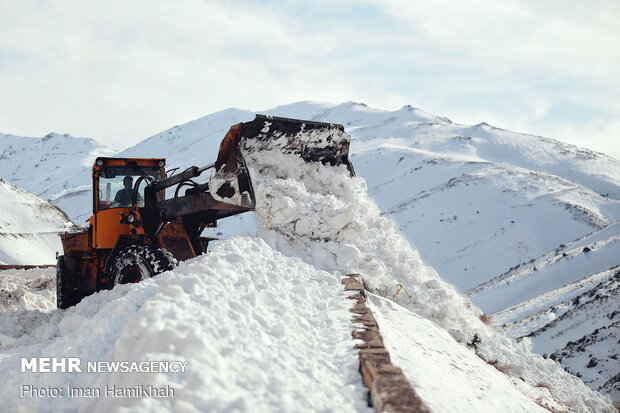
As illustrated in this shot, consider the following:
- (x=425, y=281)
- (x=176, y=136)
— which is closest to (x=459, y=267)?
(x=425, y=281)

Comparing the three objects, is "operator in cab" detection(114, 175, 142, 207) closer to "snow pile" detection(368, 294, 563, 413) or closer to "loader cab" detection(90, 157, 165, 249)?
"loader cab" detection(90, 157, 165, 249)

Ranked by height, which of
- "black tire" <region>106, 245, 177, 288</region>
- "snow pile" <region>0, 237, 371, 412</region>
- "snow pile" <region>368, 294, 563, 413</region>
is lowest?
"snow pile" <region>368, 294, 563, 413</region>

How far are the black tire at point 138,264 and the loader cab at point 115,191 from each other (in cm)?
90

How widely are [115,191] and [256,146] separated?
2536 millimetres

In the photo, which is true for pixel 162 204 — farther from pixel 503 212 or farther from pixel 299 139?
pixel 503 212

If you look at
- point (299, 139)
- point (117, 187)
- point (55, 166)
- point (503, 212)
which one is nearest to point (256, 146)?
point (299, 139)

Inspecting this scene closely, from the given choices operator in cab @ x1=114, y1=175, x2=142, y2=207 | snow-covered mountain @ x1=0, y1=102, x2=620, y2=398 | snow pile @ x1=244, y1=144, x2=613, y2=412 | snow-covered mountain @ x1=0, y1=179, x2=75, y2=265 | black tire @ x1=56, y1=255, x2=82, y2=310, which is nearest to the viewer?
snow pile @ x1=244, y1=144, x2=613, y2=412

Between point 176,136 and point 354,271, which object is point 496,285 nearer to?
point 354,271

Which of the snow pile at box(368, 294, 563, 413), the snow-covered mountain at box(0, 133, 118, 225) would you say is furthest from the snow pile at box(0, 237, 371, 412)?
the snow-covered mountain at box(0, 133, 118, 225)

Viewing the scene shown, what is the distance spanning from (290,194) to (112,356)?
285 cm

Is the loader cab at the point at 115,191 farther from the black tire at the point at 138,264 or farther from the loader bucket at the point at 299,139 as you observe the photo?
the loader bucket at the point at 299,139

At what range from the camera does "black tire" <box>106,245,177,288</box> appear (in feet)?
17.3

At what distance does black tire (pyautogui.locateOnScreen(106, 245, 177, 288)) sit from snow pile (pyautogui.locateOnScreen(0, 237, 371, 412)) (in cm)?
132

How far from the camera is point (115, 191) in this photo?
22.5 ft
